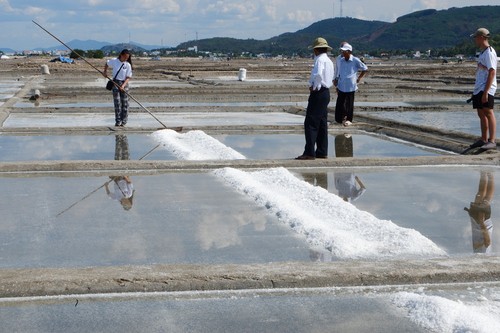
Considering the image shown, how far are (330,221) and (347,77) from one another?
8.26 m

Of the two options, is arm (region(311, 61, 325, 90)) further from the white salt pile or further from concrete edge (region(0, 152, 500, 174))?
the white salt pile

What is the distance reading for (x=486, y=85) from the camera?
33.5ft

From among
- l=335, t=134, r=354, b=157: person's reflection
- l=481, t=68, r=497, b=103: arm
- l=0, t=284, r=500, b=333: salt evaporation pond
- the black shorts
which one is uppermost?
l=481, t=68, r=497, b=103: arm

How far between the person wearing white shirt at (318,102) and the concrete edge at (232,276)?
5066 mm

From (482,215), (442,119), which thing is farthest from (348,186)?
(442,119)

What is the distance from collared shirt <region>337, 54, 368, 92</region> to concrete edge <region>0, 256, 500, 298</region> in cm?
951

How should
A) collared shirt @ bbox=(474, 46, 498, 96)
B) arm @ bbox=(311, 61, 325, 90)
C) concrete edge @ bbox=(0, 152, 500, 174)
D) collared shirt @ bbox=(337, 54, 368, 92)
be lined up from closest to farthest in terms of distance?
1. concrete edge @ bbox=(0, 152, 500, 174)
2. arm @ bbox=(311, 61, 325, 90)
3. collared shirt @ bbox=(474, 46, 498, 96)
4. collared shirt @ bbox=(337, 54, 368, 92)

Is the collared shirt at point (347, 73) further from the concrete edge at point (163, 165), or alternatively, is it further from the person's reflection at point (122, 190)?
the person's reflection at point (122, 190)

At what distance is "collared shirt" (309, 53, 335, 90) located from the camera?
9766 mm

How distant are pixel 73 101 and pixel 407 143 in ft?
45.1

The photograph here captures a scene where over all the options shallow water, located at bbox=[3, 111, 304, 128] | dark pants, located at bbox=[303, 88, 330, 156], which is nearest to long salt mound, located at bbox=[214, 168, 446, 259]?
dark pants, located at bbox=[303, 88, 330, 156]

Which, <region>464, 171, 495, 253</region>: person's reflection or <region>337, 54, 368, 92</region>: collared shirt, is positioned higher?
<region>337, 54, 368, 92</region>: collared shirt

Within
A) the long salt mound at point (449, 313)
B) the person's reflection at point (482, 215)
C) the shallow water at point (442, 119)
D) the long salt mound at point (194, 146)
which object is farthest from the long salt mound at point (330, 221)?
the shallow water at point (442, 119)

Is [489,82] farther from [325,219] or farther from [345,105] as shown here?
[325,219]
